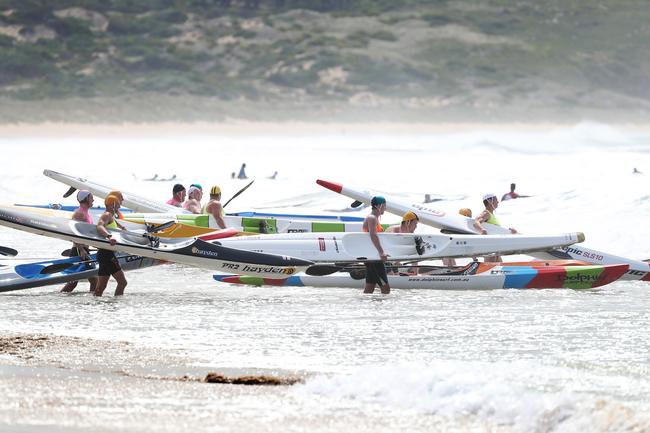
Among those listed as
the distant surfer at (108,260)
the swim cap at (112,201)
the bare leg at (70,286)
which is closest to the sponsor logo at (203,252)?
the distant surfer at (108,260)

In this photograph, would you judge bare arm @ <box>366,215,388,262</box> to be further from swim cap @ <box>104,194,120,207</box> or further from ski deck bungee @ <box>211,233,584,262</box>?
swim cap @ <box>104,194,120,207</box>

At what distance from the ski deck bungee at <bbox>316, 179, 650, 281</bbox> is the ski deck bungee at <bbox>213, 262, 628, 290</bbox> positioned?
70 centimetres

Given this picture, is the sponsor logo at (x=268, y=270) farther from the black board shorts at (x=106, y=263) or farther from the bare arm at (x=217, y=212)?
the bare arm at (x=217, y=212)

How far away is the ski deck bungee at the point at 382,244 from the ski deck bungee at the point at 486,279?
30 cm

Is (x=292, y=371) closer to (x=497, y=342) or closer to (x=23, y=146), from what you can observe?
(x=497, y=342)

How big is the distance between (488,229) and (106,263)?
563 centimetres

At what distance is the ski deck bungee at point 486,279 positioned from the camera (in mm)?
18000

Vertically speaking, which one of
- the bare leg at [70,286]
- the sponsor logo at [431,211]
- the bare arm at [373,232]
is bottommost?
the bare leg at [70,286]

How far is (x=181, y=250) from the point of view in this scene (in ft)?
56.9

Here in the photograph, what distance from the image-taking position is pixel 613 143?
112375mm

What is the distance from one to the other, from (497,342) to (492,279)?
4.90m

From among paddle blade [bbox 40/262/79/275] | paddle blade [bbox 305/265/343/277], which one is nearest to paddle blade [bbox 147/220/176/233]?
paddle blade [bbox 40/262/79/275]

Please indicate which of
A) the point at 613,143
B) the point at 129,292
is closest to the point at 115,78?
the point at 613,143

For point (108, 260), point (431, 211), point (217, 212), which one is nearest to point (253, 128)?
point (431, 211)
